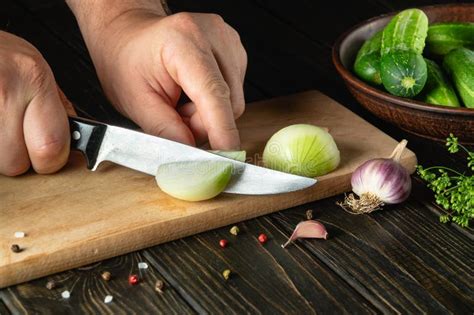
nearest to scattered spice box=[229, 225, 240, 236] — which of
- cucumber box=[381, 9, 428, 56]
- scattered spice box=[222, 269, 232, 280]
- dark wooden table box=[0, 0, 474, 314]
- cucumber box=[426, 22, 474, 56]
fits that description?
dark wooden table box=[0, 0, 474, 314]

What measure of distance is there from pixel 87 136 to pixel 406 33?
0.77 metres

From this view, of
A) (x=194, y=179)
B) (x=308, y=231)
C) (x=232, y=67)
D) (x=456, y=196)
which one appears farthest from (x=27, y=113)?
(x=456, y=196)

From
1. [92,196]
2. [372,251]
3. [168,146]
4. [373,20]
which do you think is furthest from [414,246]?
[373,20]

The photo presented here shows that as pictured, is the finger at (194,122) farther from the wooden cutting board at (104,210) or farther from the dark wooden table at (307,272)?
the dark wooden table at (307,272)

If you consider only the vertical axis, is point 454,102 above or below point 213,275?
above

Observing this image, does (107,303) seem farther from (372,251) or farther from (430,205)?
(430,205)

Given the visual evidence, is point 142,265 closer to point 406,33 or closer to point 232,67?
point 232,67

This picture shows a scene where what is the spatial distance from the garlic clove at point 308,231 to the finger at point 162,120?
0.34 metres

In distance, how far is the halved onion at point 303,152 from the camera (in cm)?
177

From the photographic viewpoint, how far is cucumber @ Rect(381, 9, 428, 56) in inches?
78.7

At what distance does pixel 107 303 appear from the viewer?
4.83ft

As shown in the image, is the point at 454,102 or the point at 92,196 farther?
the point at 454,102

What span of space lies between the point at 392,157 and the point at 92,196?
0.61 metres

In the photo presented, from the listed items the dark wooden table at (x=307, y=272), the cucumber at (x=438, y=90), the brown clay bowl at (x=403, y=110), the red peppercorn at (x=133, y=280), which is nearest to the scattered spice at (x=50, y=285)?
the dark wooden table at (x=307, y=272)
